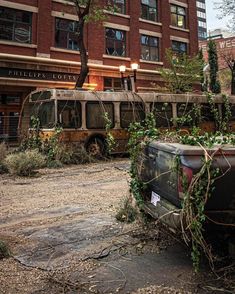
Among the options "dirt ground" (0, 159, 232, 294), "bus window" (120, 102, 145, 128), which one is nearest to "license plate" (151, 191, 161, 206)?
"dirt ground" (0, 159, 232, 294)

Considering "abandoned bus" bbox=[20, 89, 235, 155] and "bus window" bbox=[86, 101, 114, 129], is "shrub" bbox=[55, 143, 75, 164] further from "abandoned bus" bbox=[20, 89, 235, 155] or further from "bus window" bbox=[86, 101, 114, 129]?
"bus window" bbox=[86, 101, 114, 129]

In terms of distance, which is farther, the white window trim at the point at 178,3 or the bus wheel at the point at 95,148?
the white window trim at the point at 178,3

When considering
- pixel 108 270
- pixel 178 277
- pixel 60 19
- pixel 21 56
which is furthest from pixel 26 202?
pixel 60 19

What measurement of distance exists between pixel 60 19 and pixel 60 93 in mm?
12388

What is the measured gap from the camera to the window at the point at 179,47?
3288 cm

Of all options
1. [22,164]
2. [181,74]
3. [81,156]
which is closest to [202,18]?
[181,74]

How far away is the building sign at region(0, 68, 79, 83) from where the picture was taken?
2255 centimetres

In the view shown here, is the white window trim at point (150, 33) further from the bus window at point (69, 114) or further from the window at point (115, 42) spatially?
the bus window at point (69, 114)

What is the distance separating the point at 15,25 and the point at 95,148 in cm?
1212

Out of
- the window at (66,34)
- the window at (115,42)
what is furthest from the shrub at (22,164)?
the window at (115,42)

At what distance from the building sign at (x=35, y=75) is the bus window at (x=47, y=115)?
317 inches

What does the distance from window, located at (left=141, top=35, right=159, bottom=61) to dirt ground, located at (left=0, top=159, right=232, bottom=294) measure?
23.7 metres

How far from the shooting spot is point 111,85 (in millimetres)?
27781

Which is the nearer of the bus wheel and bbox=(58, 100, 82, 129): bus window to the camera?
bbox=(58, 100, 82, 129): bus window
